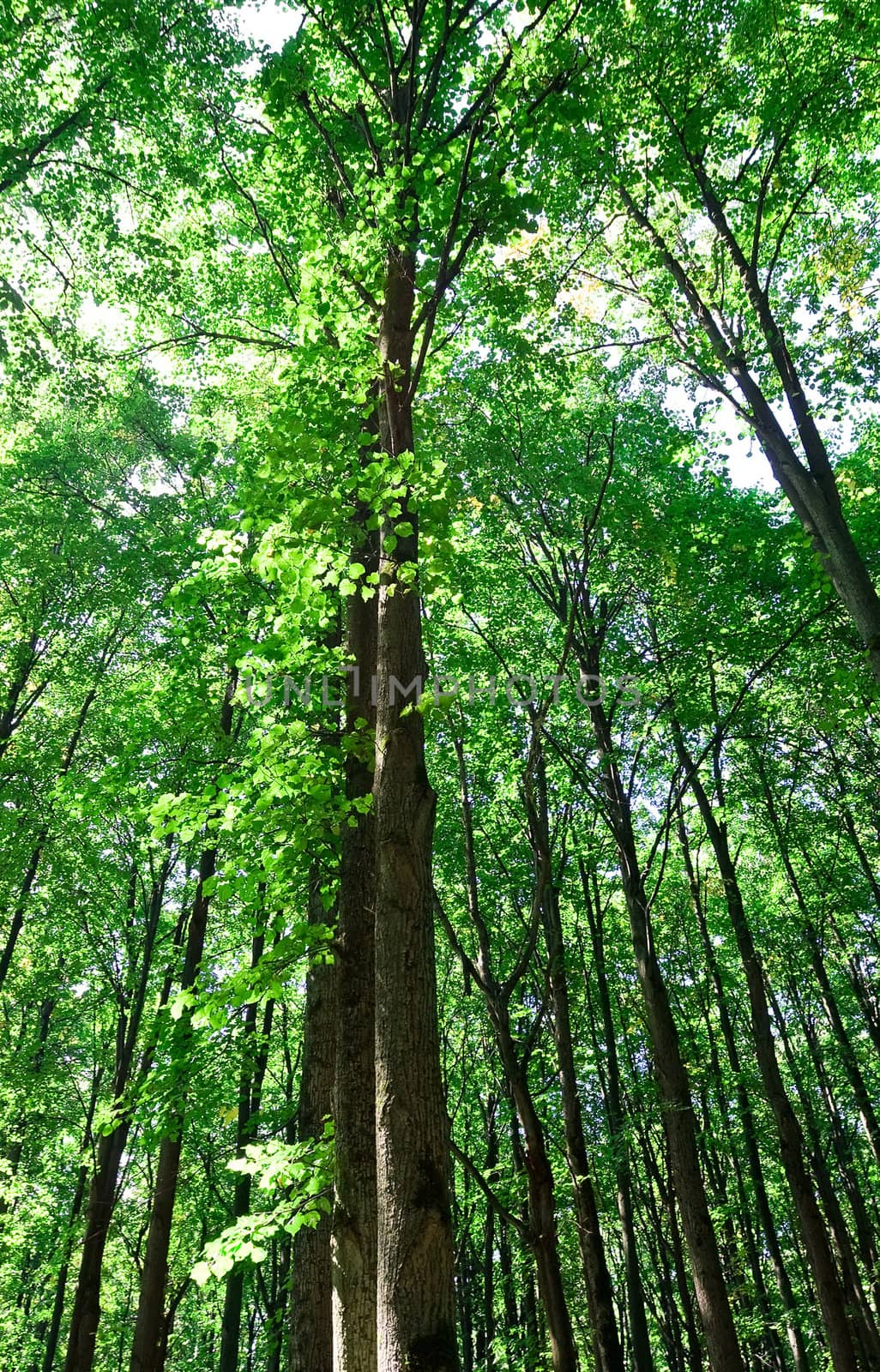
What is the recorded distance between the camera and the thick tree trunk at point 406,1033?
256 centimetres

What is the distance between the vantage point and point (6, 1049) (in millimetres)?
14641

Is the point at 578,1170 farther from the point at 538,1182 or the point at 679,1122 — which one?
the point at 538,1182

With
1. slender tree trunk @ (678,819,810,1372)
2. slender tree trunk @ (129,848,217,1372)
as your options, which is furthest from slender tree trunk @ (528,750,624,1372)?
slender tree trunk @ (678,819,810,1372)

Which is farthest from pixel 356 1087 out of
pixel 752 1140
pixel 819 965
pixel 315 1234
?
pixel 752 1140

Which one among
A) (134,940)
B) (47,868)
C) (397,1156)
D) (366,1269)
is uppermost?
(47,868)

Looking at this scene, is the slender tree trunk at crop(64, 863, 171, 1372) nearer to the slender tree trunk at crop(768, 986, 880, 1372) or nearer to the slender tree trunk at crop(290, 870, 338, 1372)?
the slender tree trunk at crop(290, 870, 338, 1372)

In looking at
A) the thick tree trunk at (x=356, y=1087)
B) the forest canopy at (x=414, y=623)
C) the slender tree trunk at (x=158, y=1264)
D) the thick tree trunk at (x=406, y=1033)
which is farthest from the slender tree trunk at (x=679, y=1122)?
the thick tree trunk at (x=406, y=1033)

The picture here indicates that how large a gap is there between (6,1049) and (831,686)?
15.4m

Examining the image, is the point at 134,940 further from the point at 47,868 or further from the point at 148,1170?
the point at 148,1170

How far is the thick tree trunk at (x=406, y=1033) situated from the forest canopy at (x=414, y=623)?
16mm

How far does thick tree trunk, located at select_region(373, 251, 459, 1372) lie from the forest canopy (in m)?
0.02

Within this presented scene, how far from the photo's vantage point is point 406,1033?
3010 mm

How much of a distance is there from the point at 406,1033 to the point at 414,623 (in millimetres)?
1949

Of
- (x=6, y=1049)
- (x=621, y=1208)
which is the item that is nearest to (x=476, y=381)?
(x=621, y=1208)
